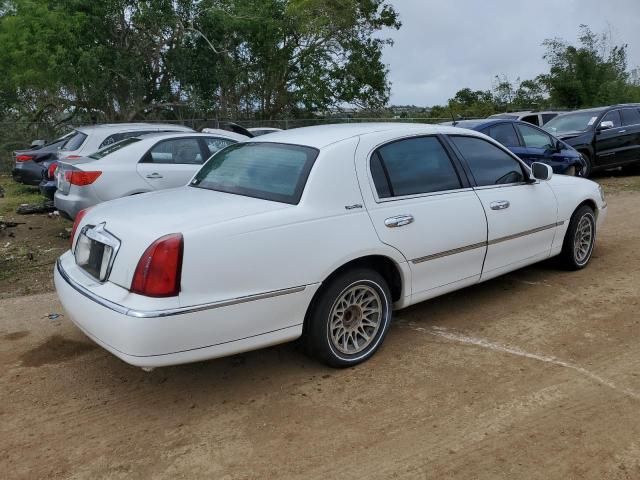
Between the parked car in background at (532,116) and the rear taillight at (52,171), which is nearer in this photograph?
the rear taillight at (52,171)

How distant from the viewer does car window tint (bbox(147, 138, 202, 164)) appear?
8.16m

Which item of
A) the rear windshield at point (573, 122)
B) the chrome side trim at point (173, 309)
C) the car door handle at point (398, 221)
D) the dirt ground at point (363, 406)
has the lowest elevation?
the dirt ground at point (363, 406)

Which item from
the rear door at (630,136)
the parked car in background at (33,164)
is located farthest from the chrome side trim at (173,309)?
the rear door at (630,136)

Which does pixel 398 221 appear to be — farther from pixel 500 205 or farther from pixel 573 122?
pixel 573 122

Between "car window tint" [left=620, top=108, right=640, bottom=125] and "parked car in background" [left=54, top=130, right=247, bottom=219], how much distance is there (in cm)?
951

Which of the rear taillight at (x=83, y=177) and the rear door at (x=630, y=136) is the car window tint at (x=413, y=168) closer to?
the rear taillight at (x=83, y=177)

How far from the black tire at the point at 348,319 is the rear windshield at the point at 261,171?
0.64 meters

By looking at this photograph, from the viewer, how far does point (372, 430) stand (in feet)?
10.6

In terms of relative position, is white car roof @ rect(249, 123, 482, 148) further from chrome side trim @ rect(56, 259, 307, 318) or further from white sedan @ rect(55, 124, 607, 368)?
chrome side trim @ rect(56, 259, 307, 318)

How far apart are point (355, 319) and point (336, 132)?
1397mm

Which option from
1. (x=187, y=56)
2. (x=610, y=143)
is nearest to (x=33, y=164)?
(x=187, y=56)

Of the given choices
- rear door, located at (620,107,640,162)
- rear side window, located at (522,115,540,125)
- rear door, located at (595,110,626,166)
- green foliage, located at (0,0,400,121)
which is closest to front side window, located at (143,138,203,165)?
rear door, located at (595,110,626,166)

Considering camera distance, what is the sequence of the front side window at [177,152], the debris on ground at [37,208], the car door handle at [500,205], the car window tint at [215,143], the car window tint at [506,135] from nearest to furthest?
the car door handle at [500,205] → the front side window at [177,152] → the car window tint at [215,143] → the car window tint at [506,135] → the debris on ground at [37,208]

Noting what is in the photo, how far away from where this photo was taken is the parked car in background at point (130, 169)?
7.50 meters
